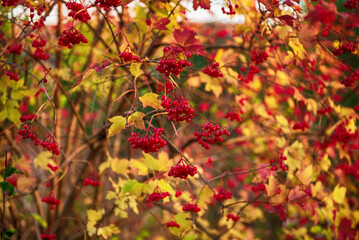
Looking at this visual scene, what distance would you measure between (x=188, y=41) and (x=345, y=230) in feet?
7.37

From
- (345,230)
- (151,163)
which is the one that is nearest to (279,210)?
(151,163)

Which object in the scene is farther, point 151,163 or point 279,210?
point 151,163

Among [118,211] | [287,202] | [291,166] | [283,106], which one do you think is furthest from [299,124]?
[283,106]

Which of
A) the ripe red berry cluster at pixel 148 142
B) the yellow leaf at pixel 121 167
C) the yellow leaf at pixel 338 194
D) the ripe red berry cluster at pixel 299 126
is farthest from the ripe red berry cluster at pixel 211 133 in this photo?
the yellow leaf at pixel 338 194

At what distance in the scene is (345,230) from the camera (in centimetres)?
279

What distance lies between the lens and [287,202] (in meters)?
2.15

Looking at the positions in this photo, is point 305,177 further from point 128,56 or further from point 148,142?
point 128,56

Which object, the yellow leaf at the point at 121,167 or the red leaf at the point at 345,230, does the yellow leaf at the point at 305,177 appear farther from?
the yellow leaf at the point at 121,167

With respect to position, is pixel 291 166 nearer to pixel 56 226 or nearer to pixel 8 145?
pixel 56 226

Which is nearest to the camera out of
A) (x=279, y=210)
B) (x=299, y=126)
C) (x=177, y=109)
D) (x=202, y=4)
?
(x=177, y=109)

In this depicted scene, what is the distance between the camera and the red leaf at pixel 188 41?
1706mm

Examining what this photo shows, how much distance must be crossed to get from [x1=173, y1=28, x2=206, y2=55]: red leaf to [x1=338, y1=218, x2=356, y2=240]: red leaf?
2.14 m

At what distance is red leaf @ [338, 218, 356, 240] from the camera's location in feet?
9.06

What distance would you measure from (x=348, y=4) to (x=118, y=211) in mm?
2420
